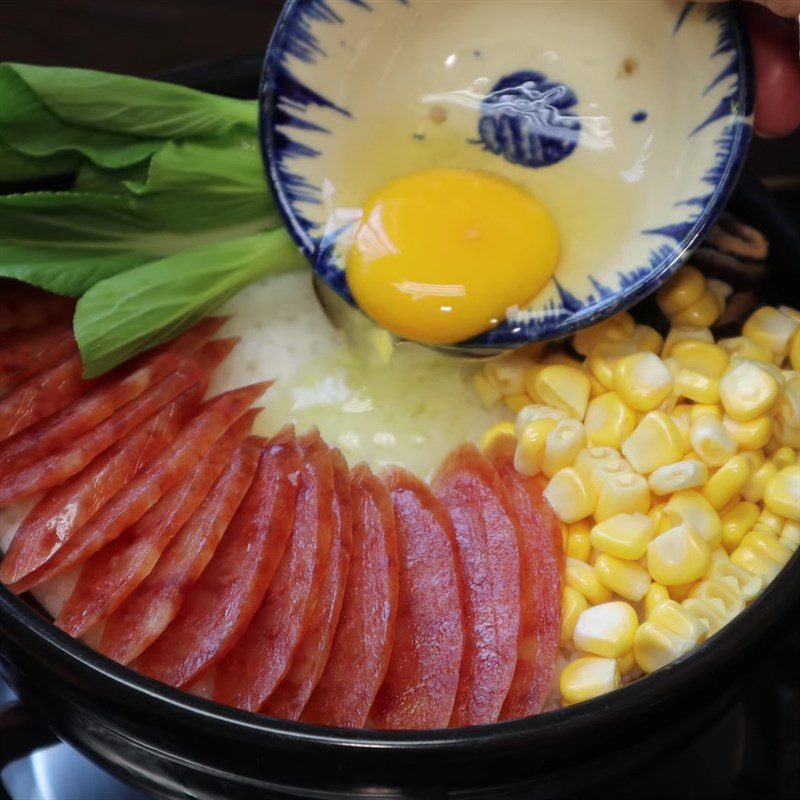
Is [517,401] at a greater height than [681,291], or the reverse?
[681,291]

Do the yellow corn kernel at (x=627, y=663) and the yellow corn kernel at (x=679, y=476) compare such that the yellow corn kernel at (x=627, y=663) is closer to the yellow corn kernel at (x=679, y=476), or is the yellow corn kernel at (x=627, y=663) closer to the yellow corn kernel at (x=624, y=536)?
the yellow corn kernel at (x=624, y=536)

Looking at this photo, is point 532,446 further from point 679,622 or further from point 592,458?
point 679,622

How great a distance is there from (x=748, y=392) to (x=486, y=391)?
45cm

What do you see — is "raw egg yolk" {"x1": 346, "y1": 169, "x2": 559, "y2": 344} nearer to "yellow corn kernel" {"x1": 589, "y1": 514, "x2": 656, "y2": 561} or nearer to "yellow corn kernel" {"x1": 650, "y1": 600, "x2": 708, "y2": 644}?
"yellow corn kernel" {"x1": 589, "y1": 514, "x2": 656, "y2": 561}

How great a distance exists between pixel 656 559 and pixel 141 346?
2.98 feet

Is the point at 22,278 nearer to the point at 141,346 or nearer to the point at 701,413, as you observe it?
the point at 141,346

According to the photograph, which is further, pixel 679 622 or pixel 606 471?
pixel 606 471

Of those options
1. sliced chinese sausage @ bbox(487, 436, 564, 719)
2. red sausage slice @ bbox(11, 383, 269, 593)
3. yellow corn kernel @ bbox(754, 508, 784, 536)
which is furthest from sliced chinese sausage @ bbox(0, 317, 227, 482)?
yellow corn kernel @ bbox(754, 508, 784, 536)

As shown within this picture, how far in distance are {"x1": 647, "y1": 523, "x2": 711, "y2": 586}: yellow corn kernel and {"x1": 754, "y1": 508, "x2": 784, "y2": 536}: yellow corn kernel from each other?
0.16 meters

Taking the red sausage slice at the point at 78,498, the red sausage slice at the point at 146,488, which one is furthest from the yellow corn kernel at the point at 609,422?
the red sausage slice at the point at 78,498

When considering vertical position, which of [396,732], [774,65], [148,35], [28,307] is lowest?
[396,732]

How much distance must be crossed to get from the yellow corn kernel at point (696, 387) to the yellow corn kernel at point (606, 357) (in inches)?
4.2

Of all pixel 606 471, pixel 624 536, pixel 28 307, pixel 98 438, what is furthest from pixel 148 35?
pixel 624 536

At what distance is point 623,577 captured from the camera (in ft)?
4.73
